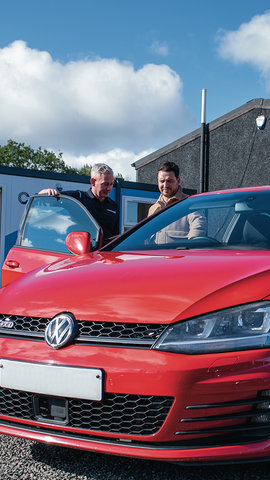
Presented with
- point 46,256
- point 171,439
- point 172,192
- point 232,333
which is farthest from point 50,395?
point 172,192

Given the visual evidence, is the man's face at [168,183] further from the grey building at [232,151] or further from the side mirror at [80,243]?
the grey building at [232,151]

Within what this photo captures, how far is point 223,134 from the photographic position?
16.0m

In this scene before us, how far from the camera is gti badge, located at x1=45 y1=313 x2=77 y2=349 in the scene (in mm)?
2105

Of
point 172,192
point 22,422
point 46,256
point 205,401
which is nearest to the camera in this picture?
point 205,401

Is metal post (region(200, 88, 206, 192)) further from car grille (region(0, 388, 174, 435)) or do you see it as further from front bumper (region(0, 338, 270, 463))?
front bumper (region(0, 338, 270, 463))

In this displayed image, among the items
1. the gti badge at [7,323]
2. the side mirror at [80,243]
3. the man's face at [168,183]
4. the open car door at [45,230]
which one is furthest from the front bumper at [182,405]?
the man's face at [168,183]

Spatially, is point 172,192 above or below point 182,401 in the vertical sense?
above

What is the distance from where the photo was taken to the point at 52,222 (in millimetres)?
4449

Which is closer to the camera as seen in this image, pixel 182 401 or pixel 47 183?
pixel 182 401

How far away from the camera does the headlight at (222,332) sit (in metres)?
1.90

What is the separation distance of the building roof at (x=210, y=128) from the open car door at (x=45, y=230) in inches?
442

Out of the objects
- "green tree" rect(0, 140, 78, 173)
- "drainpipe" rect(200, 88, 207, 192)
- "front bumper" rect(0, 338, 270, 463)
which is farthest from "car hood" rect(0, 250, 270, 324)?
"green tree" rect(0, 140, 78, 173)

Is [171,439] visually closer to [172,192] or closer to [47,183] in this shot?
[172,192]

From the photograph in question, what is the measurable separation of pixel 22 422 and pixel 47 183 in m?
8.32
